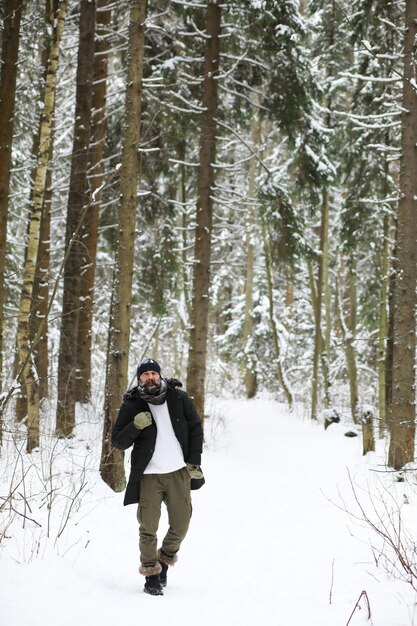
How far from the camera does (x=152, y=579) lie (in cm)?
456

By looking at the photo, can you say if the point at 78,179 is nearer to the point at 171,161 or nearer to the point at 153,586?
the point at 171,161

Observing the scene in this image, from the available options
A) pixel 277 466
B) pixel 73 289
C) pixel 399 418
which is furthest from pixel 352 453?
pixel 73 289

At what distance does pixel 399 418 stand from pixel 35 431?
5385 mm

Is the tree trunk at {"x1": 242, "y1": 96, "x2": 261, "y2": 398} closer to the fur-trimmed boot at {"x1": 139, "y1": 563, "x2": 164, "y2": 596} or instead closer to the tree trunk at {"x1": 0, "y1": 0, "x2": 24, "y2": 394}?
the tree trunk at {"x1": 0, "y1": 0, "x2": 24, "y2": 394}

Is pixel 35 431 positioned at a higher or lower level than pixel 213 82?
lower

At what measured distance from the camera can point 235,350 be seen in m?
25.2

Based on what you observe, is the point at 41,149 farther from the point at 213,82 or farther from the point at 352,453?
the point at 352,453

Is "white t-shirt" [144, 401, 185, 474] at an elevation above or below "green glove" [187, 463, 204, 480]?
above

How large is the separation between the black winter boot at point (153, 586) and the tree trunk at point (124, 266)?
2.67 metres

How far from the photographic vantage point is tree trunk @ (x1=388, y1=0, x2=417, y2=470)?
862 centimetres

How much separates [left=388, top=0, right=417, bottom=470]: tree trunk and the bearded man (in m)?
4.72

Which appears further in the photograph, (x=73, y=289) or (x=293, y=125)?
(x=293, y=125)

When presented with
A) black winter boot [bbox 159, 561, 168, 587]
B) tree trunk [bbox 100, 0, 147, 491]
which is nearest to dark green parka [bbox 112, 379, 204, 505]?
black winter boot [bbox 159, 561, 168, 587]

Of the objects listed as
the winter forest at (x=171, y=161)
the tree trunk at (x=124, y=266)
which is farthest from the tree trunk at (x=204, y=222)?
the tree trunk at (x=124, y=266)
